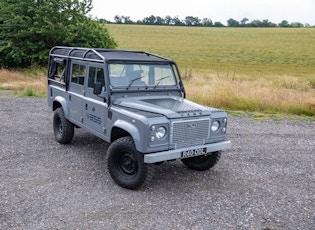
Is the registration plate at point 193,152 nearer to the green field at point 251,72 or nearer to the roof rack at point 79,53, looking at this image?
the roof rack at point 79,53

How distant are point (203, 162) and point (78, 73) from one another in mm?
2908

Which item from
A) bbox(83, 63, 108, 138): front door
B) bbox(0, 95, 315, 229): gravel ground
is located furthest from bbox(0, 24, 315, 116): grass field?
bbox(83, 63, 108, 138): front door

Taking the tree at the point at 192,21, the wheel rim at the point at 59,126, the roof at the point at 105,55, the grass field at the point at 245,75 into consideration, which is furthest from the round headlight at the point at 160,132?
the tree at the point at 192,21

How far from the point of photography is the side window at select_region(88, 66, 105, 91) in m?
5.75

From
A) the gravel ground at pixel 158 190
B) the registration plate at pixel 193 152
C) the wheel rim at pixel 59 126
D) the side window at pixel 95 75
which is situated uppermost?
the side window at pixel 95 75

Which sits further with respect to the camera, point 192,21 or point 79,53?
point 192,21

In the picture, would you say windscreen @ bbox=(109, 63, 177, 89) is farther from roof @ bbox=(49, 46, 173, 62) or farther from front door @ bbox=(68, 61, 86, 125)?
front door @ bbox=(68, 61, 86, 125)

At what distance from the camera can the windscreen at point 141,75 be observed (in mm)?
5680

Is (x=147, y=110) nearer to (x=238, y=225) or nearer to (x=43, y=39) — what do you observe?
(x=238, y=225)

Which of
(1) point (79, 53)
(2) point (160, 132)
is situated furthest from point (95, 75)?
(2) point (160, 132)

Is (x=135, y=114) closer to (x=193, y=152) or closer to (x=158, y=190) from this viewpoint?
(x=193, y=152)

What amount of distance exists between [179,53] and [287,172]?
37110mm

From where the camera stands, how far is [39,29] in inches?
722

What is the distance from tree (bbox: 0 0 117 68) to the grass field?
4.27ft
